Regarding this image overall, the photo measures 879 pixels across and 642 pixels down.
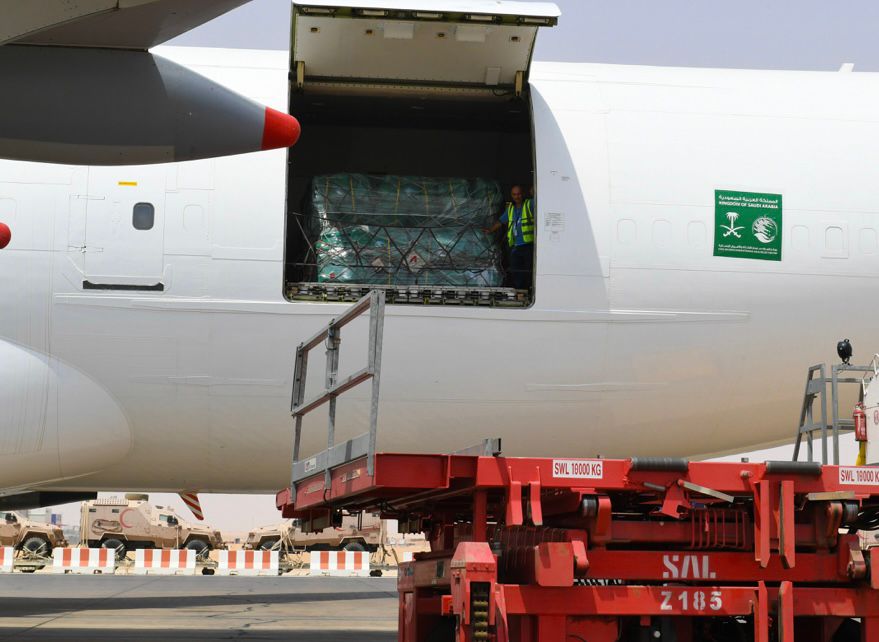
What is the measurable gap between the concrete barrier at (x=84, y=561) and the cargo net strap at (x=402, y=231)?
22.8 metres

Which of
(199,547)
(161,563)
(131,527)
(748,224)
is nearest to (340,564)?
(161,563)

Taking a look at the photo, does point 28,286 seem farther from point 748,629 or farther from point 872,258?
point 872,258

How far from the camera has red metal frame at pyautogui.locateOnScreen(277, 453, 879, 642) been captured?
Answer: 706cm

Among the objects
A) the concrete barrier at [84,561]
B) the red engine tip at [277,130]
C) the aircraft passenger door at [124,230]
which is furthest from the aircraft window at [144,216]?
the concrete barrier at [84,561]

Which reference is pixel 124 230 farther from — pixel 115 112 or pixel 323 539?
pixel 323 539

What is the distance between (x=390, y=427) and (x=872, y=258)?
16.5 ft

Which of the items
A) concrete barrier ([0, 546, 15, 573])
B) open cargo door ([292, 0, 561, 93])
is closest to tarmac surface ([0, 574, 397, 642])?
concrete barrier ([0, 546, 15, 573])

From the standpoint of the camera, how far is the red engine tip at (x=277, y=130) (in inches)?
268

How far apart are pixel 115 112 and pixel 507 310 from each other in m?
5.23

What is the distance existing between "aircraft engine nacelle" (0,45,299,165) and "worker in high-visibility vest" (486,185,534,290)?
16.8 feet

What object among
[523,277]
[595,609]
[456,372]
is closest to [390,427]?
[456,372]

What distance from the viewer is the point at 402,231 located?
39.4ft

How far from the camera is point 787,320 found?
11.5 metres

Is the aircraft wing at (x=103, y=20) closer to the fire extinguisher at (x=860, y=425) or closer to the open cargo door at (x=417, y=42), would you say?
the open cargo door at (x=417, y=42)
